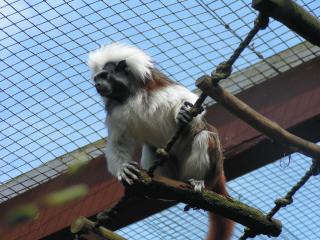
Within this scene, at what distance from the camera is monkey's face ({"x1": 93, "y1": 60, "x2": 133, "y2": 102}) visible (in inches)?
224

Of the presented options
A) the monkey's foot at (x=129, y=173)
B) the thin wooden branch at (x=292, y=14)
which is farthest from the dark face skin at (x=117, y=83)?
the thin wooden branch at (x=292, y=14)

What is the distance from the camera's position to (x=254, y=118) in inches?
175

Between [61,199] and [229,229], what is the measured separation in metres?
1.28

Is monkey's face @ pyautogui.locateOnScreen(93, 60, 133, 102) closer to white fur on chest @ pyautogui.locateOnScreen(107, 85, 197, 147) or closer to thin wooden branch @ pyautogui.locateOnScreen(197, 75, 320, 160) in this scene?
white fur on chest @ pyautogui.locateOnScreen(107, 85, 197, 147)

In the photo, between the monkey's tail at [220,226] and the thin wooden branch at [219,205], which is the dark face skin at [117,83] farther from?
the thin wooden branch at [219,205]

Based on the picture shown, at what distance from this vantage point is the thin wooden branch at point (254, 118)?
164 inches

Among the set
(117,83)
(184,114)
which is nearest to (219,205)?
(184,114)

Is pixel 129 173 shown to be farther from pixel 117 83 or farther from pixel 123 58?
pixel 123 58

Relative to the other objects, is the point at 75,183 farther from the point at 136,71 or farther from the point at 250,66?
the point at 250,66

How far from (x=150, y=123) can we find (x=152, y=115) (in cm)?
6

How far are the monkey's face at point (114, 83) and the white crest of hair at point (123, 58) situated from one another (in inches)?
2.2

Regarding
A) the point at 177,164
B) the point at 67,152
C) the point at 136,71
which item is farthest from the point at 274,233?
the point at 67,152

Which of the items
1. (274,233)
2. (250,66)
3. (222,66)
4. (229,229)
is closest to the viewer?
(222,66)

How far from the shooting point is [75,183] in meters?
6.11
